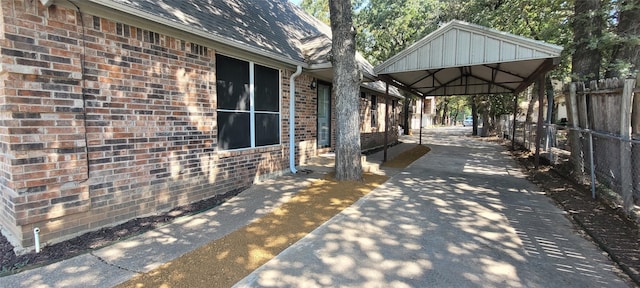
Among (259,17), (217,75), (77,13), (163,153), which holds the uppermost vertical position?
(259,17)

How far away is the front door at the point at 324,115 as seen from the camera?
29.9ft

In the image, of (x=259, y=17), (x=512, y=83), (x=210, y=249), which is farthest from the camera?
(x=512, y=83)

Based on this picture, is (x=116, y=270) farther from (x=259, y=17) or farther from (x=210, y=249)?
(x=259, y=17)

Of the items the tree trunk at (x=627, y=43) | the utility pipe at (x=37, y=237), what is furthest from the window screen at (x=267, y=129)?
the tree trunk at (x=627, y=43)

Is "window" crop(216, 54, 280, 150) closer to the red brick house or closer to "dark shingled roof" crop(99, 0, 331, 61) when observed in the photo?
the red brick house

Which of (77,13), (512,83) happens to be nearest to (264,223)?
(77,13)

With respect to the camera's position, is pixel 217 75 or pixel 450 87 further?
pixel 450 87

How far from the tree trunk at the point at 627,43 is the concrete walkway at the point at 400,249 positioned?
11.1 feet

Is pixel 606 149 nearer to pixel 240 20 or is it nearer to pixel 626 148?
pixel 626 148

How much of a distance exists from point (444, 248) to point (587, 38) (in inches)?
253

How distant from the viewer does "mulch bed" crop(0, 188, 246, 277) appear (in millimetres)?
3135

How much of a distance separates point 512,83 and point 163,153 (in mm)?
11297

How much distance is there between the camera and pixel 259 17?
8039mm

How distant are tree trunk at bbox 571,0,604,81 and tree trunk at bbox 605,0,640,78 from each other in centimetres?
31
